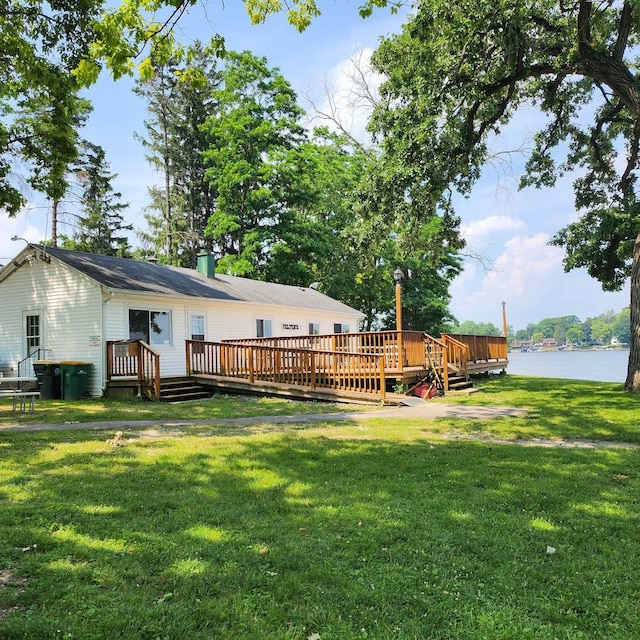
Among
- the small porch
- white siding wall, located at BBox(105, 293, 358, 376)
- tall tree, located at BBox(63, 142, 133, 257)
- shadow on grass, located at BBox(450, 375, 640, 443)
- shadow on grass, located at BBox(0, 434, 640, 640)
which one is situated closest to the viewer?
shadow on grass, located at BBox(0, 434, 640, 640)

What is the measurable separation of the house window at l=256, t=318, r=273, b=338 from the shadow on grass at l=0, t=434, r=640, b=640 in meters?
14.2

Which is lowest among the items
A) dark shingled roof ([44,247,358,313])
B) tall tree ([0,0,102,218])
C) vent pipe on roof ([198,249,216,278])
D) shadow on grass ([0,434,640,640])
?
shadow on grass ([0,434,640,640])

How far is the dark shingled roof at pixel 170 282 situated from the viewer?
585 inches

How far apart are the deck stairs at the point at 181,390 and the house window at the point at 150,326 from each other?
1.47 metres

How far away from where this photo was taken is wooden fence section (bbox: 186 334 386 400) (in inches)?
517

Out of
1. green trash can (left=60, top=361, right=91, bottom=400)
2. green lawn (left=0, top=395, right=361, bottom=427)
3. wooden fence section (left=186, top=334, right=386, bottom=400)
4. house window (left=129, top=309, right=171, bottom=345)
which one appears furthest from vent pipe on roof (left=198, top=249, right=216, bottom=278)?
green lawn (left=0, top=395, right=361, bottom=427)

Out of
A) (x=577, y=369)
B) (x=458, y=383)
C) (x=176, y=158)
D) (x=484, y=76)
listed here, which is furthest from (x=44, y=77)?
(x=577, y=369)

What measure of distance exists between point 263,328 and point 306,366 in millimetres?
6946

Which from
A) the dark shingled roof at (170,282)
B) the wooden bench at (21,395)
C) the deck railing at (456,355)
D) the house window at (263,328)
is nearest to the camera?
the wooden bench at (21,395)

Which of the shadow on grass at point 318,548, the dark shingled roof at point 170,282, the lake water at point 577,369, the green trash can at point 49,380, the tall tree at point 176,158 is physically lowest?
the lake water at point 577,369

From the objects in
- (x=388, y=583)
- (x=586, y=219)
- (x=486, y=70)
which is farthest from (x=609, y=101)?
(x=388, y=583)

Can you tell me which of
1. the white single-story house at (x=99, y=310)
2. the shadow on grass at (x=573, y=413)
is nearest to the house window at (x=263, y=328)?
the white single-story house at (x=99, y=310)

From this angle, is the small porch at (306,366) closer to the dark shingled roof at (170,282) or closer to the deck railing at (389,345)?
the deck railing at (389,345)

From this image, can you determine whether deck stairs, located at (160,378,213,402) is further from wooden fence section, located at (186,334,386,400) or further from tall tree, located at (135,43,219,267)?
tall tree, located at (135,43,219,267)
